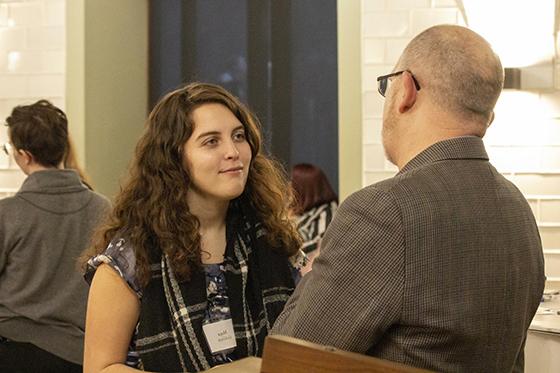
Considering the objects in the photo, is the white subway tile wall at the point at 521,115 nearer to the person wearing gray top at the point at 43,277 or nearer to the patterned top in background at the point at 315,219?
the patterned top in background at the point at 315,219

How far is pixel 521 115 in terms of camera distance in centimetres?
376

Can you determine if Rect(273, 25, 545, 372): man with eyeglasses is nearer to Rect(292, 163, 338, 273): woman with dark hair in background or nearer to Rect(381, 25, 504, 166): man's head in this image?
Rect(381, 25, 504, 166): man's head

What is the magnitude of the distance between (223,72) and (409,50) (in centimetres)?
349

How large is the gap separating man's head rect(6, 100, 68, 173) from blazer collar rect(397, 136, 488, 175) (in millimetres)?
2162

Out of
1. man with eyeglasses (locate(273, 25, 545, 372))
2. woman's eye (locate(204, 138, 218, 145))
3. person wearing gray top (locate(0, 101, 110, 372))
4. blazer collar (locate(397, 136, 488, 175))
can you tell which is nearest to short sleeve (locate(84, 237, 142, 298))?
woman's eye (locate(204, 138, 218, 145))

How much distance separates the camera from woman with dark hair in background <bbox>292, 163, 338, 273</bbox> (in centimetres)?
456

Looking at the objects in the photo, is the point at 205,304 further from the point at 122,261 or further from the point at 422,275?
the point at 422,275

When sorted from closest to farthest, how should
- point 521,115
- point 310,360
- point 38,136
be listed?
point 310,360 < point 38,136 < point 521,115

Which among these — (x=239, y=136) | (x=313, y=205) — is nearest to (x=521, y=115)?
(x=313, y=205)

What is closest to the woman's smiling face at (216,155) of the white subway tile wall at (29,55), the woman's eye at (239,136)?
the woman's eye at (239,136)

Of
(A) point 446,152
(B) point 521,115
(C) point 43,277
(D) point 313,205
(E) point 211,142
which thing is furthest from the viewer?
(D) point 313,205

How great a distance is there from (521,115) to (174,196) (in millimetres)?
1962

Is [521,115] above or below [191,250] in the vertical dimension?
above

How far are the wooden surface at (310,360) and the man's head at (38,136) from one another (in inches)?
106
